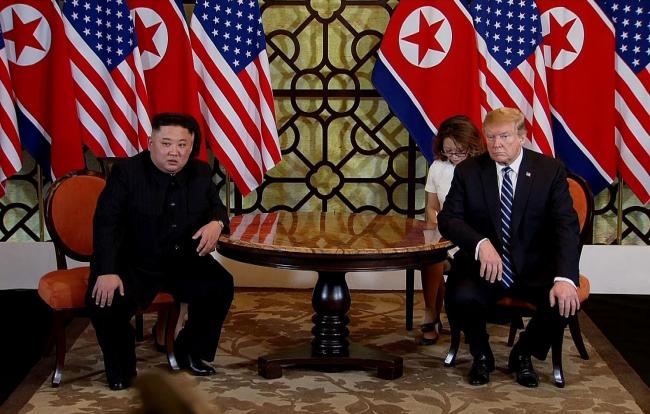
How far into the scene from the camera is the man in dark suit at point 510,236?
137 inches

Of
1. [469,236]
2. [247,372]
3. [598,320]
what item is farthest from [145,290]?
[598,320]

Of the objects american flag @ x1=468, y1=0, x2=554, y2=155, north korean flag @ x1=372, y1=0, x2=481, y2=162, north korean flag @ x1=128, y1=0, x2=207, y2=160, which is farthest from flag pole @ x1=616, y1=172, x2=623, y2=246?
north korean flag @ x1=128, y1=0, x2=207, y2=160

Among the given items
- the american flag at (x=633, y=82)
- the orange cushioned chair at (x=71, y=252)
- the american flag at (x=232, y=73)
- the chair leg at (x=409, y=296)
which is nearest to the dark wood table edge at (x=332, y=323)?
the orange cushioned chair at (x=71, y=252)

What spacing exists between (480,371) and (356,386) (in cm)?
51

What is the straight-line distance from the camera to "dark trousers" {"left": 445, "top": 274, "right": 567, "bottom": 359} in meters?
3.56

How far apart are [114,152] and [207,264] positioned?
1.58 m

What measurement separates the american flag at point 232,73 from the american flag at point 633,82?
79.9 inches

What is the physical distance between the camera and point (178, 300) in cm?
367

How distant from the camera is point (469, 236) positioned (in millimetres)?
3521

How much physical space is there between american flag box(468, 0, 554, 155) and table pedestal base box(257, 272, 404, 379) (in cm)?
185

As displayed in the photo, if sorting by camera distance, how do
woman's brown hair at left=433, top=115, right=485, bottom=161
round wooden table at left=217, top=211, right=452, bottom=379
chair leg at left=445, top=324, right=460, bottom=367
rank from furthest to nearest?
woman's brown hair at left=433, top=115, right=485, bottom=161 < chair leg at left=445, top=324, right=460, bottom=367 < round wooden table at left=217, top=211, right=452, bottom=379

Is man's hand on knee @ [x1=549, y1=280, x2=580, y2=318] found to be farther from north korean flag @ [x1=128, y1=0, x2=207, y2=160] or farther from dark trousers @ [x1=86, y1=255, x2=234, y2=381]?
north korean flag @ [x1=128, y1=0, x2=207, y2=160]

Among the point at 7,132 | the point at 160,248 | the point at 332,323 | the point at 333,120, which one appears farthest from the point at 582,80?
the point at 7,132

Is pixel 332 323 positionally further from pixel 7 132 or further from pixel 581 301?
pixel 7 132
